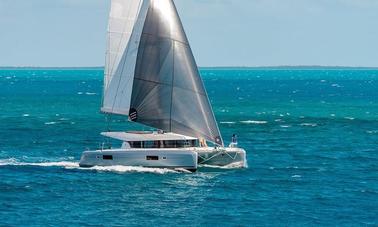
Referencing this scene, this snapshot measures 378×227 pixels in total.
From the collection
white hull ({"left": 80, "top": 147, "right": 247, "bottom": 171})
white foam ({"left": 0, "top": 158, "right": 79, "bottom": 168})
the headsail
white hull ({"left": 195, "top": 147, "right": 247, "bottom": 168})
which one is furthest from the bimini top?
white foam ({"left": 0, "top": 158, "right": 79, "bottom": 168})

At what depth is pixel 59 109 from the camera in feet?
565

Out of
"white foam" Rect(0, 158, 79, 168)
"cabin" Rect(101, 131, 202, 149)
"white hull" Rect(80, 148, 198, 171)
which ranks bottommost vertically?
"white foam" Rect(0, 158, 79, 168)

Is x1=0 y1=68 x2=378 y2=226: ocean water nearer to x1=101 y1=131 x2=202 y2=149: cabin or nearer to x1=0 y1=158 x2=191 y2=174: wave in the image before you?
x1=0 y1=158 x2=191 y2=174: wave

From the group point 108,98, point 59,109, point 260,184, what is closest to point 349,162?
point 260,184

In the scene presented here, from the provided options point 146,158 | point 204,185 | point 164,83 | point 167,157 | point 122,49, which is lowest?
point 204,185

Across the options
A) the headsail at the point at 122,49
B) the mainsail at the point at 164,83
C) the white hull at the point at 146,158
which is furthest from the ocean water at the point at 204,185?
the headsail at the point at 122,49

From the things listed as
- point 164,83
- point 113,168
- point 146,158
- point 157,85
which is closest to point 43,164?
point 113,168

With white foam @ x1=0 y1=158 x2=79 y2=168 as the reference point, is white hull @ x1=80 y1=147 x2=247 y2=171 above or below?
above

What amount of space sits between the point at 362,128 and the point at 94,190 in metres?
61.7

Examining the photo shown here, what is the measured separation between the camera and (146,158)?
272 ft

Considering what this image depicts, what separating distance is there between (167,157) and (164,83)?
22.5 feet

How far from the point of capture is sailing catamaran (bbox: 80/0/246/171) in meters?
84.1

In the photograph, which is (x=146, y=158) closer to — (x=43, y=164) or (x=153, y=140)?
(x=153, y=140)

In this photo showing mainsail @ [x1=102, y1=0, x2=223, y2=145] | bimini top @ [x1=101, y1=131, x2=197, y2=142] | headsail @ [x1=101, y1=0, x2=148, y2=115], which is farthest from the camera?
mainsail @ [x1=102, y1=0, x2=223, y2=145]
